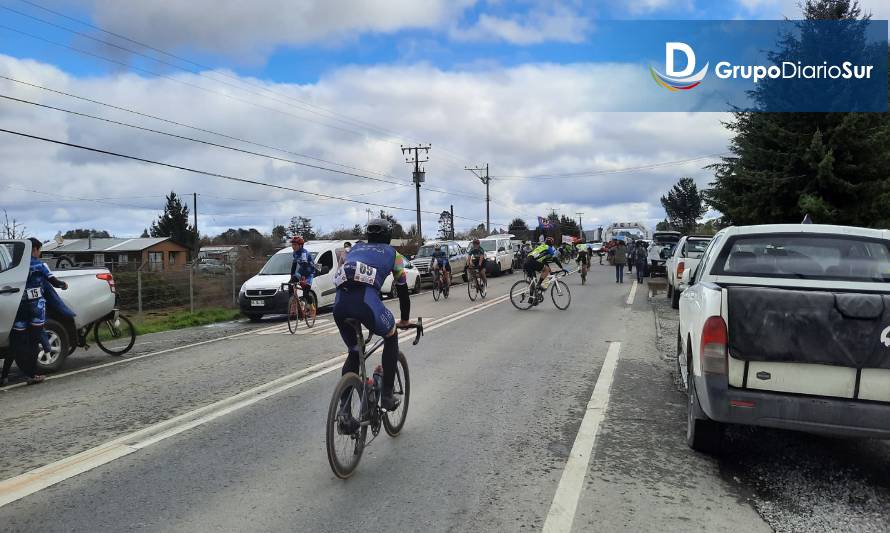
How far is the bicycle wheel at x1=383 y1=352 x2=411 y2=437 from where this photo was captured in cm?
528

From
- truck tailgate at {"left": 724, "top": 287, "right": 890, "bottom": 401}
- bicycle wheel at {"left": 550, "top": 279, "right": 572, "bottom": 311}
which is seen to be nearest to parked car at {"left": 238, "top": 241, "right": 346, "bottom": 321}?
bicycle wheel at {"left": 550, "top": 279, "right": 572, "bottom": 311}

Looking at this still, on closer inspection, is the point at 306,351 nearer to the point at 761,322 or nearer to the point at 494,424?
the point at 494,424

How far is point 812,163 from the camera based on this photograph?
21047 mm

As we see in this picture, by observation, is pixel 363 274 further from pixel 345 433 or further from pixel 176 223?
pixel 176 223

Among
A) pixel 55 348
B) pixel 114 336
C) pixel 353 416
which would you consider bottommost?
pixel 114 336

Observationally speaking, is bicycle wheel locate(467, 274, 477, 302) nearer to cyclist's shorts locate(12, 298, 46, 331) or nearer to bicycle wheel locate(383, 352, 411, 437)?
cyclist's shorts locate(12, 298, 46, 331)

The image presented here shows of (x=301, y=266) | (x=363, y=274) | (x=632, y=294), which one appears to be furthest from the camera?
(x=632, y=294)

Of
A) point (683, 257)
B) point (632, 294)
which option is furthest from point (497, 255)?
point (683, 257)

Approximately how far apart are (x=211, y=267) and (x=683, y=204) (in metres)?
116

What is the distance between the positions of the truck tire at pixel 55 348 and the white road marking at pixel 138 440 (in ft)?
12.0

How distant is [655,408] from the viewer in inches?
249

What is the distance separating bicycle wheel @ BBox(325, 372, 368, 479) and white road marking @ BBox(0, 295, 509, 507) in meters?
1.96

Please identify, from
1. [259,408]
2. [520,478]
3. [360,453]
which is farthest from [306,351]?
[520,478]

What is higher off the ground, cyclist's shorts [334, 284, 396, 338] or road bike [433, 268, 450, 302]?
cyclist's shorts [334, 284, 396, 338]
